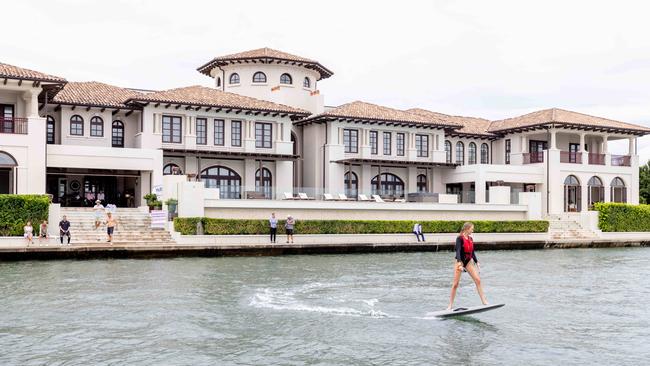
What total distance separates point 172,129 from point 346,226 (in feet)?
44.0

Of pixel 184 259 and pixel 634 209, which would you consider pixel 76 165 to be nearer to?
pixel 184 259

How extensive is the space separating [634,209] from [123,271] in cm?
3379

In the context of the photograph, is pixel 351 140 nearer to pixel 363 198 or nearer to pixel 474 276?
Result: pixel 363 198

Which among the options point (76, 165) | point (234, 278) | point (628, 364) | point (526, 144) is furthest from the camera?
point (526, 144)

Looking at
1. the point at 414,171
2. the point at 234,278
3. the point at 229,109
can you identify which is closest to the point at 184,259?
the point at 234,278

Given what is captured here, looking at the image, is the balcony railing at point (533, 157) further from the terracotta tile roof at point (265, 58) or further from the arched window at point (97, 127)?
the arched window at point (97, 127)

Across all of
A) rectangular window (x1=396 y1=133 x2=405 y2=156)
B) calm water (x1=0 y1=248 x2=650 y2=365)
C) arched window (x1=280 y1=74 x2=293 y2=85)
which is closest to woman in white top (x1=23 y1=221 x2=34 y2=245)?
calm water (x1=0 y1=248 x2=650 y2=365)

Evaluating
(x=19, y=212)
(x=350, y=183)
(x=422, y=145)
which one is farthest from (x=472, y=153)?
(x=19, y=212)

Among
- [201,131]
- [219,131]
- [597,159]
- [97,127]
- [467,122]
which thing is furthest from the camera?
[467,122]

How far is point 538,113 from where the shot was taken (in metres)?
57.2

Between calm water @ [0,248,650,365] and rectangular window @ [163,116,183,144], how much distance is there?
58.9ft

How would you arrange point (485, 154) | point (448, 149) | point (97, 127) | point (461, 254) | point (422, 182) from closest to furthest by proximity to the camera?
point (461, 254) < point (97, 127) < point (422, 182) < point (448, 149) < point (485, 154)

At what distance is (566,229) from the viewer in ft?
149

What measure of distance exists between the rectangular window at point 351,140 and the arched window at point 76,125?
17006 millimetres
